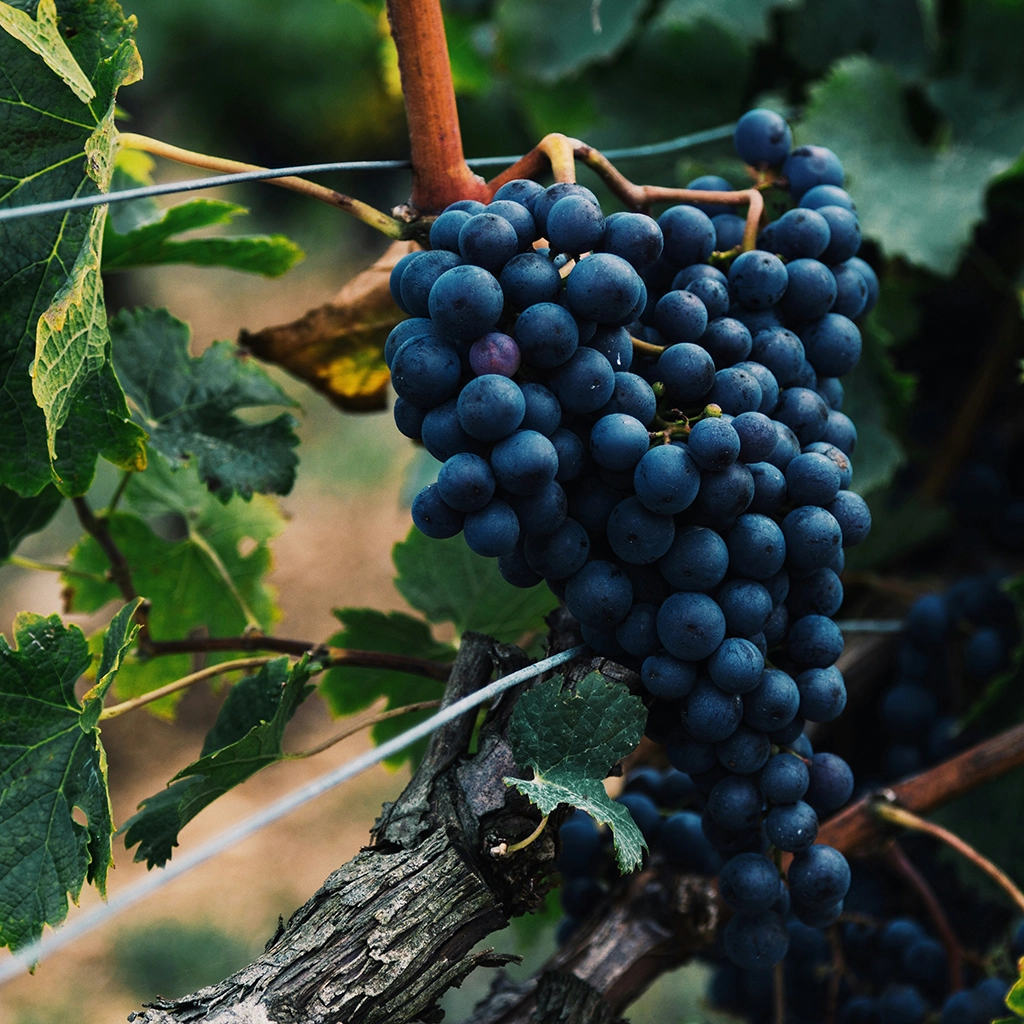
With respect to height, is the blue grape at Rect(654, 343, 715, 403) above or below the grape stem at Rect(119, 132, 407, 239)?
below

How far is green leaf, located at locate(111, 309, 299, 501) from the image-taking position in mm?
831

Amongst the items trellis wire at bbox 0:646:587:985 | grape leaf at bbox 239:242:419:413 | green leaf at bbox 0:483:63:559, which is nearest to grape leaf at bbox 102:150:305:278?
grape leaf at bbox 239:242:419:413

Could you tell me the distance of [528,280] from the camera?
551 mm

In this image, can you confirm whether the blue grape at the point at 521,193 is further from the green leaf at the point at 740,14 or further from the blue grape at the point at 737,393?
the green leaf at the point at 740,14

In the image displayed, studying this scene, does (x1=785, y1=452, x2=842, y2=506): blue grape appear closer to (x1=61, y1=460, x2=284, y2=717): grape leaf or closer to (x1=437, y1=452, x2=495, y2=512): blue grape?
(x1=437, y1=452, x2=495, y2=512): blue grape

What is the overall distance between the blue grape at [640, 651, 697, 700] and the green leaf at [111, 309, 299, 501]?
0.37m

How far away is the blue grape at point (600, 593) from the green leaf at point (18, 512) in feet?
1.57

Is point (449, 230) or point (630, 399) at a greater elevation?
point (449, 230)

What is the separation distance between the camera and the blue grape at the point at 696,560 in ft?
1.89

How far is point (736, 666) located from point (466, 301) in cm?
25

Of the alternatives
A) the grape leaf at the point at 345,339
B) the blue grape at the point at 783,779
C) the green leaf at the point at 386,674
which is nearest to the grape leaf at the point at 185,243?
the grape leaf at the point at 345,339

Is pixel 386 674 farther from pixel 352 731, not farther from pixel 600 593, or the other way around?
pixel 600 593

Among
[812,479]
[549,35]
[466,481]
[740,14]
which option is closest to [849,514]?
[812,479]

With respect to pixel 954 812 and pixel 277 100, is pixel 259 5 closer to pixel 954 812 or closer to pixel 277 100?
pixel 277 100
